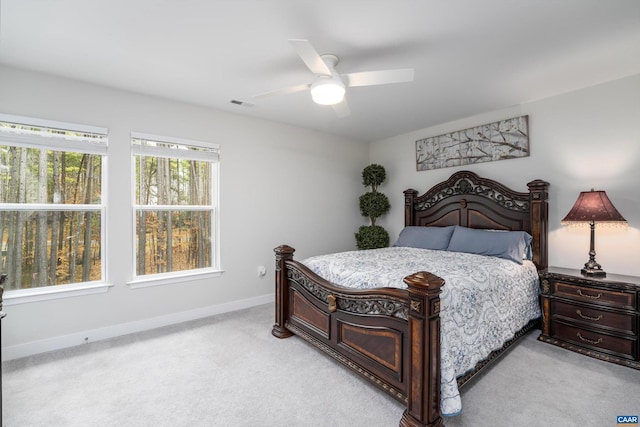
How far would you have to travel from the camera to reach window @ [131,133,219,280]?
3.41m

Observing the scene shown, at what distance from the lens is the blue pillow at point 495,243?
126 inches

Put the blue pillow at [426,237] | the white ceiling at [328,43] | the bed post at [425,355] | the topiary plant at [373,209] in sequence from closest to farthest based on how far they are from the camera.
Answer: the bed post at [425,355]
the white ceiling at [328,43]
the blue pillow at [426,237]
the topiary plant at [373,209]

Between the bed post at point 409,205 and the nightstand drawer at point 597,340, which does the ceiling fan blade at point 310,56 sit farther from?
the nightstand drawer at point 597,340

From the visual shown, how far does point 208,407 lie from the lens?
200cm

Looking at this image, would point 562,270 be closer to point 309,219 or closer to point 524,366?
point 524,366

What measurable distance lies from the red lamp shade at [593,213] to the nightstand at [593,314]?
0.38 ft

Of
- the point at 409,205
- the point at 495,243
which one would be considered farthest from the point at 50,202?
the point at 495,243

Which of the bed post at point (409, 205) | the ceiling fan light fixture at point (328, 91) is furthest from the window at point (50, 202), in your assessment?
the bed post at point (409, 205)

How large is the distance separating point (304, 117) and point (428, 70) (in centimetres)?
180

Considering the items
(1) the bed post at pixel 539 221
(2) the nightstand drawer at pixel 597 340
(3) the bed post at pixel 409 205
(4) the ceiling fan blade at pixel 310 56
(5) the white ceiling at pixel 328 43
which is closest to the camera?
(4) the ceiling fan blade at pixel 310 56

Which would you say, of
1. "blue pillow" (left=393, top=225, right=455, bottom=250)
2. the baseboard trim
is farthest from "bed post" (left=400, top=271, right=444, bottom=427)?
the baseboard trim

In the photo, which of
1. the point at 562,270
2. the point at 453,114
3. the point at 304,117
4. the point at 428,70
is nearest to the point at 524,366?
the point at 562,270

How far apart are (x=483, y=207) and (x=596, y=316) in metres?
1.64

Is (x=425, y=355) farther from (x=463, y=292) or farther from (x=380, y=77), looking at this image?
(x=380, y=77)
